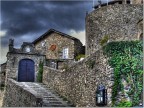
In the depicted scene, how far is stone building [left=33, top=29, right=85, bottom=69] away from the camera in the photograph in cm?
3616

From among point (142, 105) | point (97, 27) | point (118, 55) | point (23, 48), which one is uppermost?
point (97, 27)

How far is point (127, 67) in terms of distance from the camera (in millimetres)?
15328

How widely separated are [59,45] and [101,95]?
2187cm

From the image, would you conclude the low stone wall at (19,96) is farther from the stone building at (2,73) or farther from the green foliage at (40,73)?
the green foliage at (40,73)

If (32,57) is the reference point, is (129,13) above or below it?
above

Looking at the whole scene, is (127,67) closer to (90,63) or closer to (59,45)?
(90,63)

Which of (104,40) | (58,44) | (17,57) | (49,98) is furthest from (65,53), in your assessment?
(49,98)

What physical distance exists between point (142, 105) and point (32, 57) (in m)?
17.5

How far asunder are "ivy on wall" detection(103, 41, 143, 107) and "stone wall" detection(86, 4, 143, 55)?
1623 centimetres

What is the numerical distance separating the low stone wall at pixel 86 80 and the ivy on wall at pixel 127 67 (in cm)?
35

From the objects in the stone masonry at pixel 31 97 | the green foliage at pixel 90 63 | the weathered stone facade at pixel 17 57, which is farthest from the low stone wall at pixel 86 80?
the weathered stone facade at pixel 17 57

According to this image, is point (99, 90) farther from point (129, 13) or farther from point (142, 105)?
point (129, 13)

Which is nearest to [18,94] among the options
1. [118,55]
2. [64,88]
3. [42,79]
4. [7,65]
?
[64,88]

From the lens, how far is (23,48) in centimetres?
3039
